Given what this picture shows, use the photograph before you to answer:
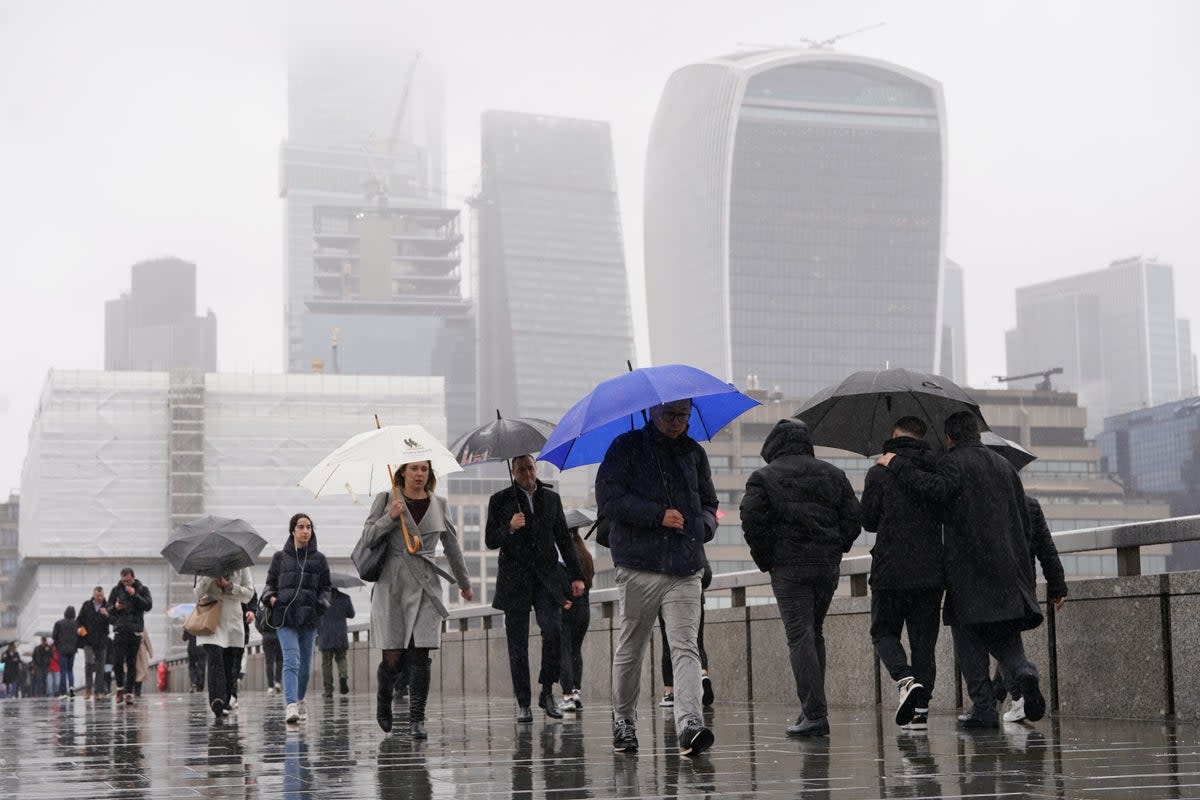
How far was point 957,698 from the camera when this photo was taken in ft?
39.7

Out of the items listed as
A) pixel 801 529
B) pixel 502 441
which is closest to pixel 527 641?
pixel 502 441

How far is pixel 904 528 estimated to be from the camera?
1024 centimetres

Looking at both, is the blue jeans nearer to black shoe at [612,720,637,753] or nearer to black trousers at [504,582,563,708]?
black trousers at [504,582,563,708]

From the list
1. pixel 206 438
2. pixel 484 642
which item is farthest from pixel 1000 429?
pixel 484 642

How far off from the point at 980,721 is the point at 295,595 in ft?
20.6

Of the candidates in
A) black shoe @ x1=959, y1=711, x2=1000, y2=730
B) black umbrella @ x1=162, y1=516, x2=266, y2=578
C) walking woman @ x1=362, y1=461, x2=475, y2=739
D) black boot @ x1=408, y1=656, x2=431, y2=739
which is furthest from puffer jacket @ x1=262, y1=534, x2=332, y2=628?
black shoe @ x1=959, y1=711, x2=1000, y2=730

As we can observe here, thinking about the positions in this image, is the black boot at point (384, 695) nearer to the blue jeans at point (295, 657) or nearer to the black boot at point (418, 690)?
the black boot at point (418, 690)

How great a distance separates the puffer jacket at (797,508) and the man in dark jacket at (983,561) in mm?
430

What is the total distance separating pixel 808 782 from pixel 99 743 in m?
6.76

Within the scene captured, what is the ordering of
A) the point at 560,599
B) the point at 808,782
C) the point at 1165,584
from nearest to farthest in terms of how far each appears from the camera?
the point at 808,782 < the point at 1165,584 < the point at 560,599

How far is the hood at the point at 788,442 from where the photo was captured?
10008mm

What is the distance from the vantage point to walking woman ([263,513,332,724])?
14.4 metres

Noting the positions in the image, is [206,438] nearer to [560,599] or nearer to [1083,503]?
[1083,503]

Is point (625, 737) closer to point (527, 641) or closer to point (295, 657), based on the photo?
point (527, 641)
